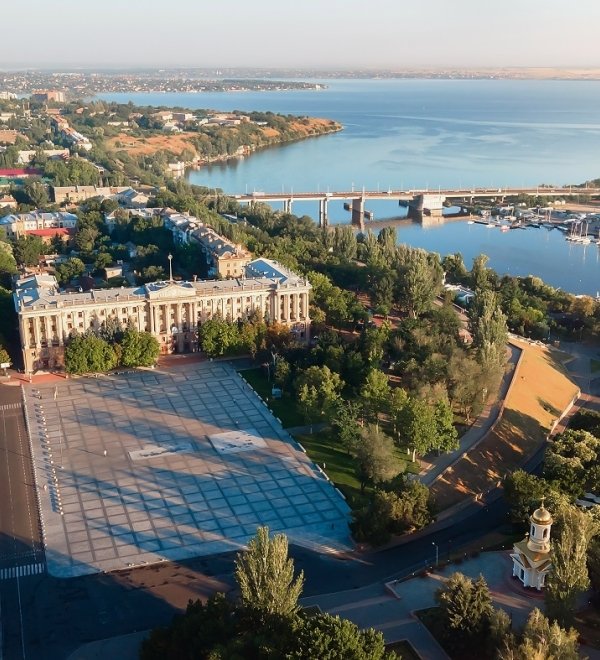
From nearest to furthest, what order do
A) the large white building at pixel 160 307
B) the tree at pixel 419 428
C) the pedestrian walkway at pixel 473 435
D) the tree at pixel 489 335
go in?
the pedestrian walkway at pixel 473 435, the tree at pixel 419 428, the tree at pixel 489 335, the large white building at pixel 160 307

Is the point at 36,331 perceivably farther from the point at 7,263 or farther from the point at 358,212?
the point at 358,212

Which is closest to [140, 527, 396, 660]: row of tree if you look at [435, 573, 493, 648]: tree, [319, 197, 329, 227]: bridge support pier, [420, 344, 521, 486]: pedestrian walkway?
[435, 573, 493, 648]: tree

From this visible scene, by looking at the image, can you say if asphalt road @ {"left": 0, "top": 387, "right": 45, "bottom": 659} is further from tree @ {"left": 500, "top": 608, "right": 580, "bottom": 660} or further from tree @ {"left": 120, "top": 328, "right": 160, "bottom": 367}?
tree @ {"left": 500, "top": 608, "right": 580, "bottom": 660}

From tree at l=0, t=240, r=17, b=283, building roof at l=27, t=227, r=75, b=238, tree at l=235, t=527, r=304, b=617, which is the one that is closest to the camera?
tree at l=235, t=527, r=304, b=617

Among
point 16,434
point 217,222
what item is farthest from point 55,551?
point 217,222

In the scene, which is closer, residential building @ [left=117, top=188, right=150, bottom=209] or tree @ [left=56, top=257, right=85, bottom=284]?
tree @ [left=56, top=257, right=85, bottom=284]

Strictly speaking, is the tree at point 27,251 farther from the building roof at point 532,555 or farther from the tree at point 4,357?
the building roof at point 532,555

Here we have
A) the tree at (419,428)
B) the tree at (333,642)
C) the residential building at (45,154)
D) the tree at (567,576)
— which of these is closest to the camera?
the tree at (333,642)

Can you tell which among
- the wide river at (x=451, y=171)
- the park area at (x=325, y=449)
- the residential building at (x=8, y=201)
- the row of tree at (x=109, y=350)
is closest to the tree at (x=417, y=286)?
the park area at (x=325, y=449)
